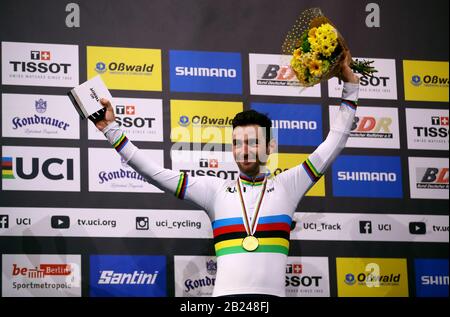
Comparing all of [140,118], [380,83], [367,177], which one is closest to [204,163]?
[140,118]

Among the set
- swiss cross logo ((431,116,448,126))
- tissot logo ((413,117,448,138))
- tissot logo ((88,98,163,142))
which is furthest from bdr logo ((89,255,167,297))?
swiss cross logo ((431,116,448,126))

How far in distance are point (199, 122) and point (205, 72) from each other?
13.2 inches

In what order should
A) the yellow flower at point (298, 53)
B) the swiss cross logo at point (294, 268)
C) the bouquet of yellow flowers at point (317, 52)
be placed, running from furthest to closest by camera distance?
the swiss cross logo at point (294, 268), the yellow flower at point (298, 53), the bouquet of yellow flowers at point (317, 52)

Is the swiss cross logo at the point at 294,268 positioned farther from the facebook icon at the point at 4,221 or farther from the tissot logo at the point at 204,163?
the facebook icon at the point at 4,221

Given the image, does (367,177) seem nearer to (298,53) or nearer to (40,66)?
(298,53)

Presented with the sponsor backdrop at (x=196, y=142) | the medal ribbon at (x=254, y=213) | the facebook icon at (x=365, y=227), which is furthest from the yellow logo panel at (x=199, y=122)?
the medal ribbon at (x=254, y=213)

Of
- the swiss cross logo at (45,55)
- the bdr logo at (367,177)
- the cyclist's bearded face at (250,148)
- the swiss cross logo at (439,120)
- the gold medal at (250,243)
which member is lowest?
the gold medal at (250,243)

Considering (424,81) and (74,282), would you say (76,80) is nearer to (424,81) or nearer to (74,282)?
(74,282)

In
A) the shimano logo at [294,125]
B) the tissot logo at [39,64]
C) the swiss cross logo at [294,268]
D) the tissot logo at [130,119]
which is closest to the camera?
the tissot logo at [39,64]

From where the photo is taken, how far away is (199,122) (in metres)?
Result: 5.63

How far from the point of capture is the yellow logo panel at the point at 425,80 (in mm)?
6023

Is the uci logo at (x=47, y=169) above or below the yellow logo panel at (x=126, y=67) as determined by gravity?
below

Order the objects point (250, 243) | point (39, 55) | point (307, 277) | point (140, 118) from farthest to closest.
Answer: point (307, 277) → point (140, 118) → point (39, 55) → point (250, 243)

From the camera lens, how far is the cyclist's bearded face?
14.4 feet
